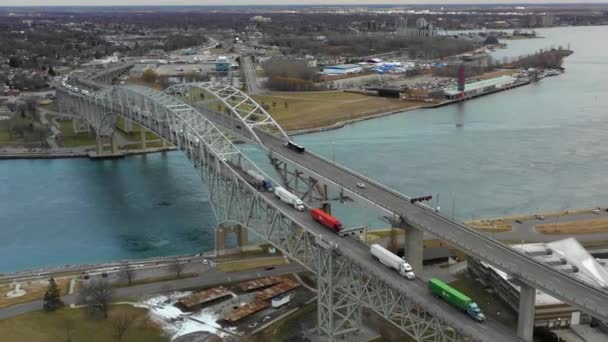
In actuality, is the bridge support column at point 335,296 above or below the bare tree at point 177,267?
above

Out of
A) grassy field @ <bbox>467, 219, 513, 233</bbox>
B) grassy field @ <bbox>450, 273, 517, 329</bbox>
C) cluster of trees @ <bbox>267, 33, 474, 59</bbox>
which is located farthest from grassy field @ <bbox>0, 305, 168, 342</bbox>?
cluster of trees @ <bbox>267, 33, 474, 59</bbox>

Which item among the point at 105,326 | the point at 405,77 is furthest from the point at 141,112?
the point at 405,77

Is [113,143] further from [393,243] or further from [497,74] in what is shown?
[497,74]

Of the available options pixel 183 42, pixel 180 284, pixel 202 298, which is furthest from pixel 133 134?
pixel 183 42

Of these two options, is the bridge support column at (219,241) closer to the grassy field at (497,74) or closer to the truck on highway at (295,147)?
the truck on highway at (295,147)

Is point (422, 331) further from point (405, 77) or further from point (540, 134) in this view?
point (405, 77)

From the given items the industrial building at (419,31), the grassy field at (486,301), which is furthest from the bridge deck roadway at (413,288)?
the industrial building at (419,31)

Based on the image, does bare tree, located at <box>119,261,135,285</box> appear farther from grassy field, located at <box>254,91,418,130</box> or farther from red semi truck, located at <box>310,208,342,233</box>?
grassy field, located at <box>254,91,418,130</box>
